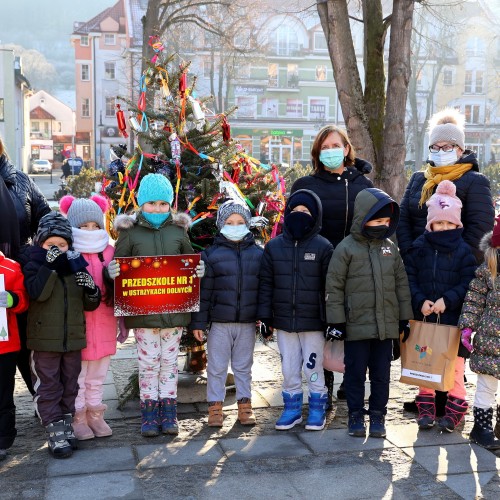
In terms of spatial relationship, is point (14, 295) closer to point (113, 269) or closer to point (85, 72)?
point (113, 269)

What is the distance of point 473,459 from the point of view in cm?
502

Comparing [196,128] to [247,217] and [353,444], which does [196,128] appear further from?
[353,444]

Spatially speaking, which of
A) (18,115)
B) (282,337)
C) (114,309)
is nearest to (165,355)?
(114,309)

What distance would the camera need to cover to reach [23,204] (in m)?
5.59

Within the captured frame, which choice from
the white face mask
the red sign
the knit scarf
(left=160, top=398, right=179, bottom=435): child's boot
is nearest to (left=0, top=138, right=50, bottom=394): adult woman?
the red sign

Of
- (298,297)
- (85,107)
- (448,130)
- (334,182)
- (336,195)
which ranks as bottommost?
(298,297)

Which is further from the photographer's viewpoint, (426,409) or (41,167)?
(41,167)

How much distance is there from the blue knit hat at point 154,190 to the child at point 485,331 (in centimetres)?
228

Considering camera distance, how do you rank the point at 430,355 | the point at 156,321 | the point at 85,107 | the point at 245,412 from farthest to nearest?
the point at 85,107
the point at 245,412
the point at 430,355
the point at 156,321

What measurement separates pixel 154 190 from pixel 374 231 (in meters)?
1.61

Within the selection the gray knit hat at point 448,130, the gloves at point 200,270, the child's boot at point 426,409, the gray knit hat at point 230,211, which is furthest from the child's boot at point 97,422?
the gray knit hat at point 448,130

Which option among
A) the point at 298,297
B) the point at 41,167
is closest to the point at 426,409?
the point at 298,297

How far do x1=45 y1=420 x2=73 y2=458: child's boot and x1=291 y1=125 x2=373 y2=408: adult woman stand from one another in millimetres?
2490

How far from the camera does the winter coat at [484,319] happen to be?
5199mm
